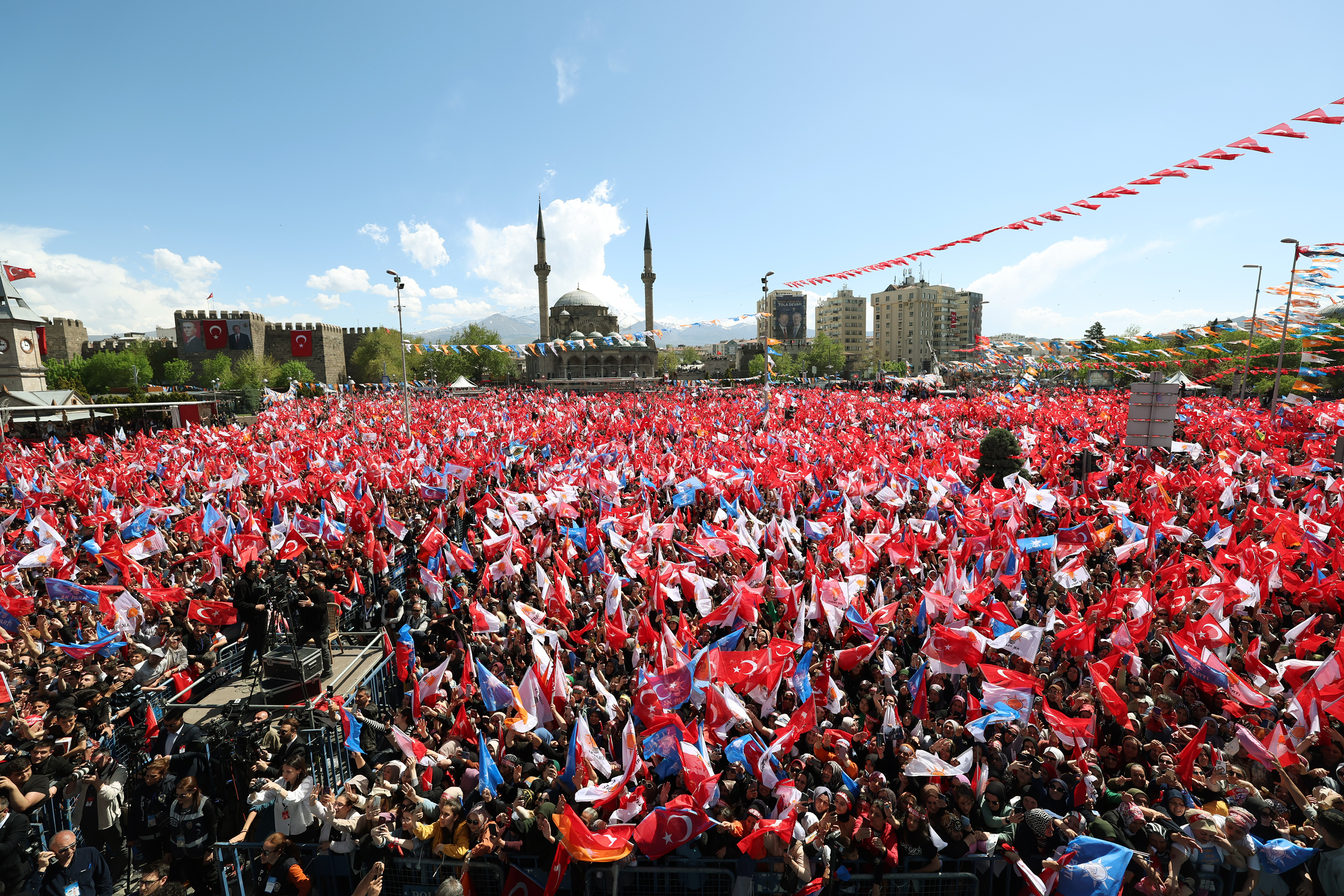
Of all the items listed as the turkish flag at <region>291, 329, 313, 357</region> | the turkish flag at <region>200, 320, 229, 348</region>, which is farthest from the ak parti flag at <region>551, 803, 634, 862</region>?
the turkish flag at <region>200, 320, 229, 348</region>

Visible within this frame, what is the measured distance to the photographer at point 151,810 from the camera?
582 cm

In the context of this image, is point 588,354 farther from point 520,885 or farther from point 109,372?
point 520,885

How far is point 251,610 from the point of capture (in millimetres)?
8445

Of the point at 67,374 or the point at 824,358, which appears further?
the point at 824,358

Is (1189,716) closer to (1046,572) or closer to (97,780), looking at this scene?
(1046,572)

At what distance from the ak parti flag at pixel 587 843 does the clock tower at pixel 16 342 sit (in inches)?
1906

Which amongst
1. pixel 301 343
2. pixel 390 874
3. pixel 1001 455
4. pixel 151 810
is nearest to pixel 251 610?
pixel 151 810

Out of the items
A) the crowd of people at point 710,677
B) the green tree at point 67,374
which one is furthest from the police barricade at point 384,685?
the green tree at point 67,374

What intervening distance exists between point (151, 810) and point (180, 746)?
610 mm

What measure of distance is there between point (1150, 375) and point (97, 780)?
76.5 feet

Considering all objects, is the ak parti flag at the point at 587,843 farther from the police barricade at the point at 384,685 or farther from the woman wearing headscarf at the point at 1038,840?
the police barricade at the point at 384,685

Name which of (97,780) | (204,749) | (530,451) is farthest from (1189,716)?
(530,451)

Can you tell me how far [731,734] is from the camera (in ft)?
20.9

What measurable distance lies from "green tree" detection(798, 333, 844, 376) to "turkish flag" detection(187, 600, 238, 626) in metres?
94.3
